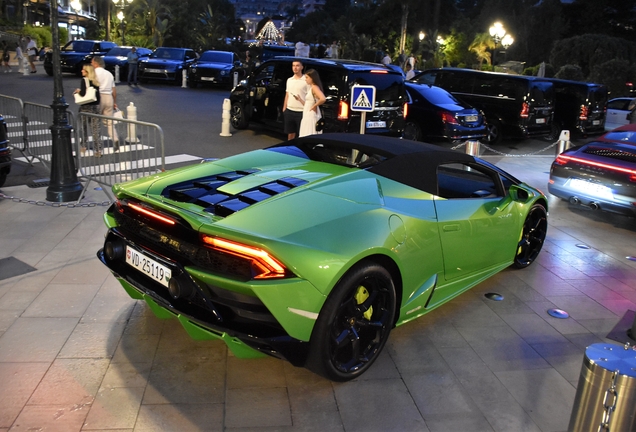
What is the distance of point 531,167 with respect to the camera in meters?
12.7

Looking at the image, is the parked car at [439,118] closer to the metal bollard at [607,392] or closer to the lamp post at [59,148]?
the lamp post at [59,148]

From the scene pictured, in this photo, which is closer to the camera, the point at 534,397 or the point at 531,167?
the point at 534,397

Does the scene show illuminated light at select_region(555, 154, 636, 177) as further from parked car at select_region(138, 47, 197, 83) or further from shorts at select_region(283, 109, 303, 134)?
parked car at select_region(138, 47, 197, 83)

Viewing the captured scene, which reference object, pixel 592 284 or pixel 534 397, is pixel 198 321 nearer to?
pixel 534 397

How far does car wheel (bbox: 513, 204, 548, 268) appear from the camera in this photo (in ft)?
20.2

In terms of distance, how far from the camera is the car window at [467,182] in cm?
526

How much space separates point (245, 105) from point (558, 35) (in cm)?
3616

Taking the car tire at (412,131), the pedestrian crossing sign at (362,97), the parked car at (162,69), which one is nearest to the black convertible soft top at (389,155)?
the pedestrian crossing sign at (362,97)

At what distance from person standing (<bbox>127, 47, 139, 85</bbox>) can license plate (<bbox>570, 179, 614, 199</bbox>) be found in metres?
18.8

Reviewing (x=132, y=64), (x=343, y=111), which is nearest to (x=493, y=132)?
(x=343, y=111)

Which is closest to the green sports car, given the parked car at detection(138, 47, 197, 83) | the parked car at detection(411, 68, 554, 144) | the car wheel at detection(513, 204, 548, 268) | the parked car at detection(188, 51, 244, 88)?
the car wheel at detection(513, 204, 548, 268)

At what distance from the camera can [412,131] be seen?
14.2 m

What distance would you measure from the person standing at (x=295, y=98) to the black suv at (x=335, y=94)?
126 centimetres

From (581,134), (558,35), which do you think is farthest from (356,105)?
(558,35)
